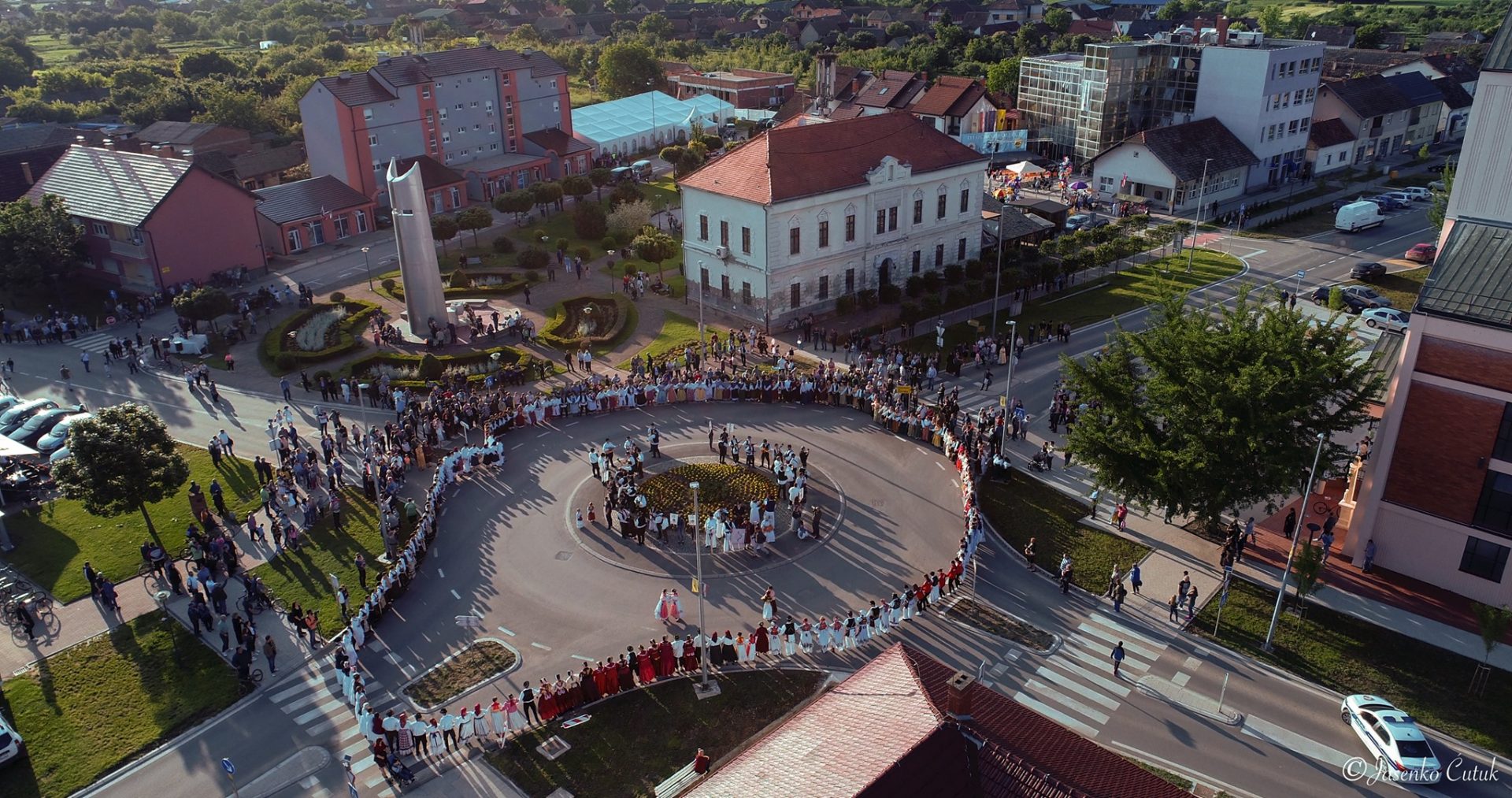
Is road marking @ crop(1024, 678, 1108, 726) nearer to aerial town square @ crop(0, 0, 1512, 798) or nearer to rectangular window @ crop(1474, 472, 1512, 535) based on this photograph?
aerial town square @ crop(0, 0, 1512, 798)

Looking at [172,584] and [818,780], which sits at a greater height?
[818,780]

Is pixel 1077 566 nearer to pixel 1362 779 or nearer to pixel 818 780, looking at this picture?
pixel 1362 779

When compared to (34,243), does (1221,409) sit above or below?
above

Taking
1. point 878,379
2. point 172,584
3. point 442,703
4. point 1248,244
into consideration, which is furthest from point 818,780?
point 1248,244

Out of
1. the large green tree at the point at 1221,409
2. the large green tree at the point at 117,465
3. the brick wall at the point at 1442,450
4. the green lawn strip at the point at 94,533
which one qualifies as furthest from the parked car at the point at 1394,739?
the green lawn strip at the point at 94,533

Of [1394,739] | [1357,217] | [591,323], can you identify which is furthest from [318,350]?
[1357,217]

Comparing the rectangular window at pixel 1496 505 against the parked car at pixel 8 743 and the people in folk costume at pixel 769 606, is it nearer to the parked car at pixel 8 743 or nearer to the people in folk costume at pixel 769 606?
the people in folk costume at pixel 769 606

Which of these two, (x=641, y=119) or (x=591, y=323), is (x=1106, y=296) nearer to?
(x=591, y=323)
